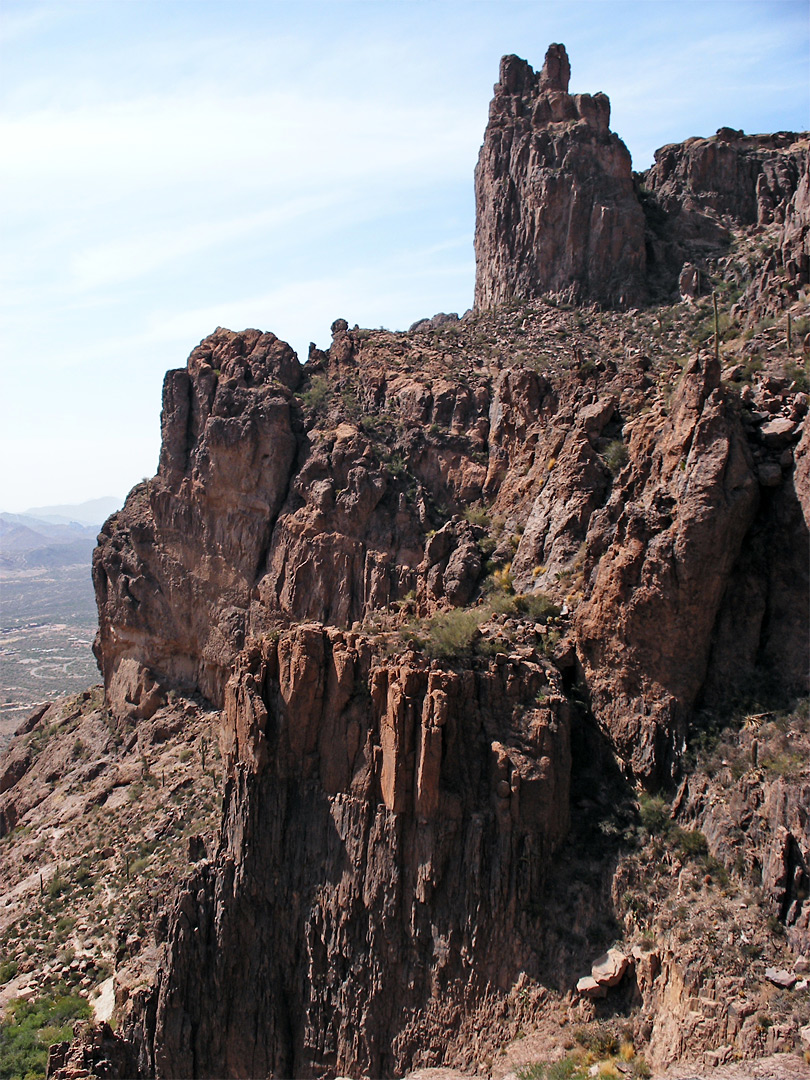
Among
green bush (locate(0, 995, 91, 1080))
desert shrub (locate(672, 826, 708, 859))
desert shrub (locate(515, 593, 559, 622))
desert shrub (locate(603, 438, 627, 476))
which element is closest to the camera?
desert shrub (locate(672, 826, 708, 859))

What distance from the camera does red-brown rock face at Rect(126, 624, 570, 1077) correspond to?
27297 mm

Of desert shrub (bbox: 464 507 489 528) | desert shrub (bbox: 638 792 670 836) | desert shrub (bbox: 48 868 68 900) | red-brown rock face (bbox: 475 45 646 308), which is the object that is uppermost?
red-brown rock face (bbox: 475 45 646 308)

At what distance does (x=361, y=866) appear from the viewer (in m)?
28.7

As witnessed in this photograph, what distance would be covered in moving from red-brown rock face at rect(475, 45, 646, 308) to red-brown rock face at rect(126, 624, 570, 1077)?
36.2 meters

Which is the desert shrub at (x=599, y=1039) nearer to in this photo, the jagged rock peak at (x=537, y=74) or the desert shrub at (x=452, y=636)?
the desert shrub at (x=452, y=636)

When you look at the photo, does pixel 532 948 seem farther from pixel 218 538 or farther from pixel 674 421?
pixel 218 538

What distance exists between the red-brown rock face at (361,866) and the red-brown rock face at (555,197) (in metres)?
36.2

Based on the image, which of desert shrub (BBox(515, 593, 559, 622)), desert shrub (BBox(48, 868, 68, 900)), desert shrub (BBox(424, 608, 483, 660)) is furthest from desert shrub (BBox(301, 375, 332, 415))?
desert shrub (BBox(48, 868, 68, 900))

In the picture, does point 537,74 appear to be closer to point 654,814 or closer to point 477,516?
point 477,516

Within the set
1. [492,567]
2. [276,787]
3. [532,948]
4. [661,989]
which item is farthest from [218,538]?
[661,989]

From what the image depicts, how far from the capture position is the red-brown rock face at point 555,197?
5862cm

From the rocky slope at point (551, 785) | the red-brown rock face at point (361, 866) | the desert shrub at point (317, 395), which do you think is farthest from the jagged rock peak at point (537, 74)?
the red-brown rock face at point (361, 866)

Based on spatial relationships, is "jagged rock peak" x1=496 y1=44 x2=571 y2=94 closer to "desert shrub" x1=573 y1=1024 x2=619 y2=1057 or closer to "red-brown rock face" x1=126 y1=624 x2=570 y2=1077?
"red-brown rock face" x1=126 y1=624 x2=570 y2=1077

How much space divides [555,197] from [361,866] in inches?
1778
